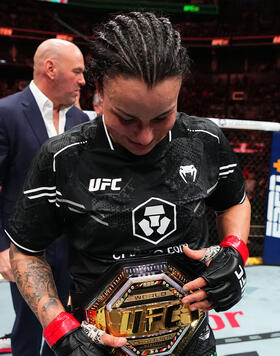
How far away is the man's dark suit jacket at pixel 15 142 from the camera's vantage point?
1520 millimetres

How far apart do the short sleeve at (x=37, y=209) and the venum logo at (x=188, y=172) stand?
289 mm

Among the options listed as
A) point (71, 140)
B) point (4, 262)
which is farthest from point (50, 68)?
point (71, 140)

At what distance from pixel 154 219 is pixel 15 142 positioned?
98cm

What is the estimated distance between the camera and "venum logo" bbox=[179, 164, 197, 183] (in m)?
0.82

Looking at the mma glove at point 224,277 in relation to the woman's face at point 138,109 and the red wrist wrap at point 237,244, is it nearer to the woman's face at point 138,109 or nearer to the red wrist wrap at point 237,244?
the red wrist wrap at point 237,244

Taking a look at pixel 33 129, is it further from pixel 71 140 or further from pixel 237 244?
pixel 237 244

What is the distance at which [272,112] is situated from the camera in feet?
44.5

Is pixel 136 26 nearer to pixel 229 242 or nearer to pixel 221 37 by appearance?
pixel 229 242

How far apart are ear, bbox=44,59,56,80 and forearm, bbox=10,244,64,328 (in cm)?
105

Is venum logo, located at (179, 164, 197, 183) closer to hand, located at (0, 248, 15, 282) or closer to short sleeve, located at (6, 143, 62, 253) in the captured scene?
short sleeve, located at (6, 143, 62, 253)

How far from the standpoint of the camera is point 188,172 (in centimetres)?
82

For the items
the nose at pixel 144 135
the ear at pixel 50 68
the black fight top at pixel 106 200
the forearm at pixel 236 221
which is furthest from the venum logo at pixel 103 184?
the ear at pixel 50 68

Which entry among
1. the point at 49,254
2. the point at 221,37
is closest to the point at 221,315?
the point at 49,254

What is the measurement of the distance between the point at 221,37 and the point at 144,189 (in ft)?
51.7
